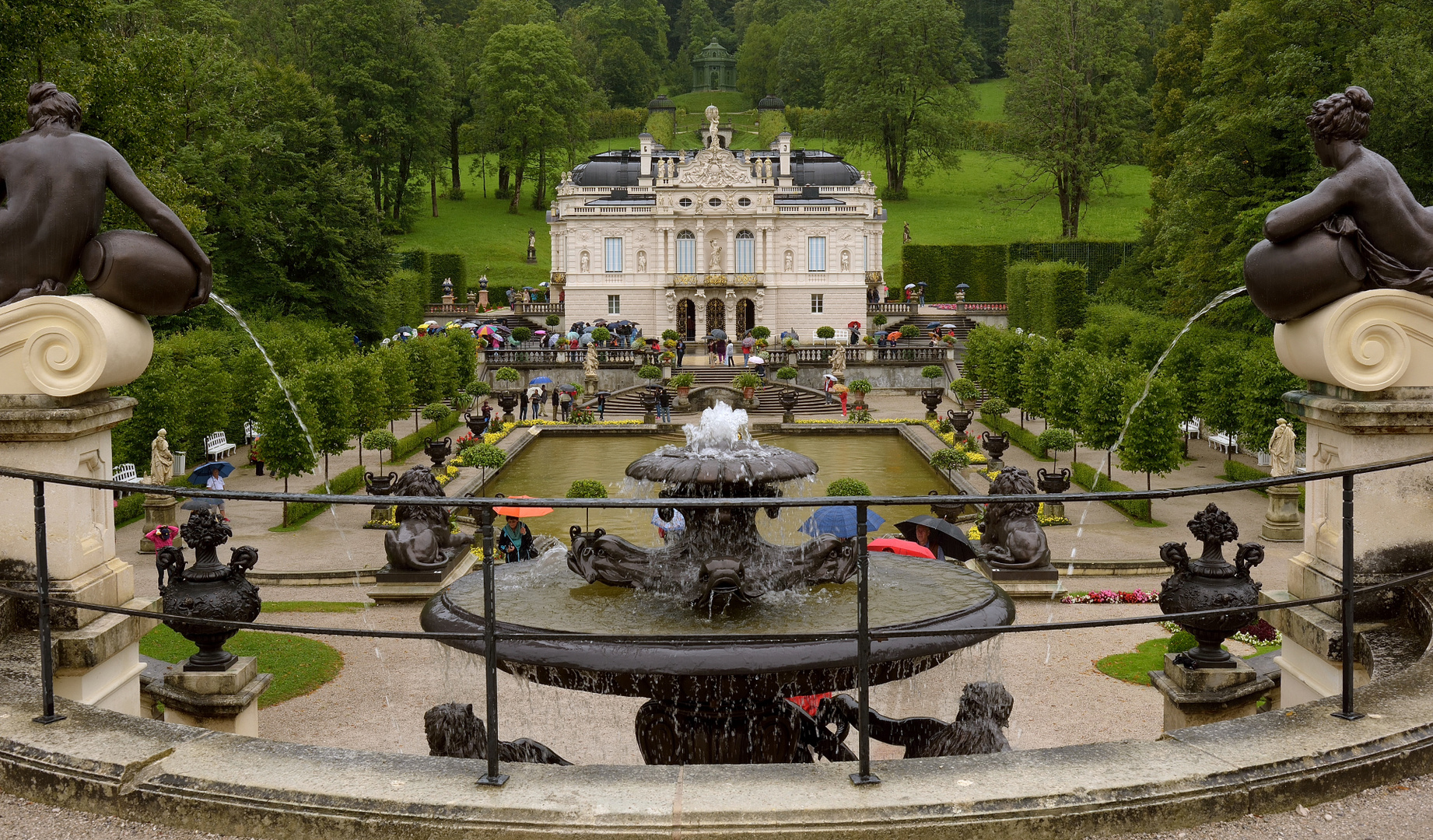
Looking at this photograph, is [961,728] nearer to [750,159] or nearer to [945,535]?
[945,535]

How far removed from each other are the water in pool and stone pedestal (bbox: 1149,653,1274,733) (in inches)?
457

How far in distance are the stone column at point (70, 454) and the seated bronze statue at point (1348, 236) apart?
21.3 feet

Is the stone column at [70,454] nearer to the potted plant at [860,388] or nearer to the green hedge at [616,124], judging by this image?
the potted plant at [860,388]

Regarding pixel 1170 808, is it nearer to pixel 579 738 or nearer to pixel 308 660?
pixel 579 738

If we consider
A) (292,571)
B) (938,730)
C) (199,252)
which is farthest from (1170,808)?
(292,571)

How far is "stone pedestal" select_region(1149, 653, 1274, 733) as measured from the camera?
759 centimetres

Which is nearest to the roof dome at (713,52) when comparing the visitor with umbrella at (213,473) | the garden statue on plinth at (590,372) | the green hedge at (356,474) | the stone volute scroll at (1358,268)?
the garden statue on plinth at (590,372)

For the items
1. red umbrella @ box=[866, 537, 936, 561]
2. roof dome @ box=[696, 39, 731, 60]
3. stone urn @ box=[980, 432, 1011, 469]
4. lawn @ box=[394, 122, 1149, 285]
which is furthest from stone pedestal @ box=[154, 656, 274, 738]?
roof dome @ box=[696, 39, 731, 60]

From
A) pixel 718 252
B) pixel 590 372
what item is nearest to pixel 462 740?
pixel 590 372

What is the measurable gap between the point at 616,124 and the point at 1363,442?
107 metres

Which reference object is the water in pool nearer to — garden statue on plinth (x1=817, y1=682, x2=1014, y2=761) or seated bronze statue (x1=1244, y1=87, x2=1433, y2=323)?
garden statue on plinth (x1=817, y1=682, x2=1014, y2=761)

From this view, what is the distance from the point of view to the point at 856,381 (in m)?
46.7

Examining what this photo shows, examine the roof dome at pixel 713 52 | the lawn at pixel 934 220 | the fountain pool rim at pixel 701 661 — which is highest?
the roof dome at pixel 713 52

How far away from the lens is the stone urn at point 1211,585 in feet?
24.0
